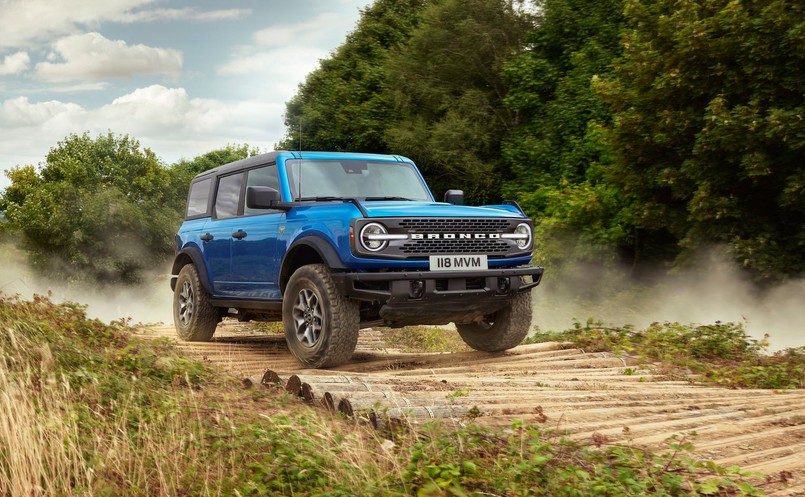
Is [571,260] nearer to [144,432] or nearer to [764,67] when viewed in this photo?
[764,67]

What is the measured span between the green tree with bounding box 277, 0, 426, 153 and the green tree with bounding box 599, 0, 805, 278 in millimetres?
17796

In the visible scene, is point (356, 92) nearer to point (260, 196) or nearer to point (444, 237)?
point (260, 196)

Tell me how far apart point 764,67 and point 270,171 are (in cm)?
1089

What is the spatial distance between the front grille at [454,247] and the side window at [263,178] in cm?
197

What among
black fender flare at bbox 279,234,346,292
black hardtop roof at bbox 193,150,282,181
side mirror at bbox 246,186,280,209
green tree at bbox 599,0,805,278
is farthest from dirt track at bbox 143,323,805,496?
green tree at bbox 599,0,805,278

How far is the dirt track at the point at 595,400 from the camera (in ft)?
17.8

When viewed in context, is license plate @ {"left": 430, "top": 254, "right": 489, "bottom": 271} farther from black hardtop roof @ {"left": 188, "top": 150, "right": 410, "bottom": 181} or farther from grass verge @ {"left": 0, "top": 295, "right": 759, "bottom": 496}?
grass verge @ {"left": 0, "top": 295, "right": 759, "bottom": 496}

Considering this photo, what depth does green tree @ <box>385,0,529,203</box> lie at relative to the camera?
32156 mm

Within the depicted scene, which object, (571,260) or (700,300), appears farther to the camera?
(571,260)

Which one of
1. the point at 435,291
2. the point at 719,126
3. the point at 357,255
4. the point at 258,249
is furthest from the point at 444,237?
the point at 719,126

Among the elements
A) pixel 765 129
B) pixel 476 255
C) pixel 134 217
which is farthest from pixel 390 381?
pixel 134 217

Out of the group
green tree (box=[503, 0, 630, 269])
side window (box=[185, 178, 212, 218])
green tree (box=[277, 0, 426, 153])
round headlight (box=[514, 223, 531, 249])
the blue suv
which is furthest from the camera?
green tree (box=[277, 0, 426, 153])

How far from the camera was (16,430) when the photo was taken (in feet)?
16.9

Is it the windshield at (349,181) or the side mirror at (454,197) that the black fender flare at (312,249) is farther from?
the side mirror at (454,197)
